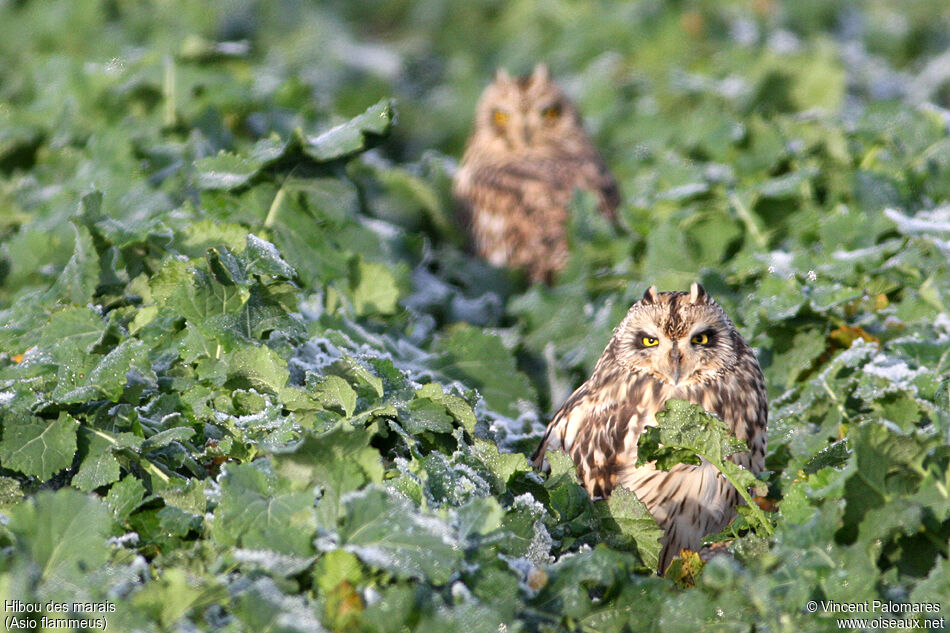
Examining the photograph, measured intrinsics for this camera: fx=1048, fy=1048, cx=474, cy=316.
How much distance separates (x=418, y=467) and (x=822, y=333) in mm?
1909

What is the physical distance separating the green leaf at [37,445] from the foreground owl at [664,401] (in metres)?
1.54

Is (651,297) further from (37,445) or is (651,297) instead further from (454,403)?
(37,445)

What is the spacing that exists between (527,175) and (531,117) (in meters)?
0.56

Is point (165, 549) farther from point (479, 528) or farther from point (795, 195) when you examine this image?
point (795, 195)

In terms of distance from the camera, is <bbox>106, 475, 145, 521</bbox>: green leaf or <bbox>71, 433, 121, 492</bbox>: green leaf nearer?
<bbox>106, 475, 145, 521</bbox>: green leaf

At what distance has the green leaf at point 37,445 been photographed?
9.25 ft

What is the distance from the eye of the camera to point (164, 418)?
303 centimetres

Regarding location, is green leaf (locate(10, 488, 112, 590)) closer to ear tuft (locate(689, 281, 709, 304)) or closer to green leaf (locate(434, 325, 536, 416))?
green leaf (locate(434, 325, 536, 416))

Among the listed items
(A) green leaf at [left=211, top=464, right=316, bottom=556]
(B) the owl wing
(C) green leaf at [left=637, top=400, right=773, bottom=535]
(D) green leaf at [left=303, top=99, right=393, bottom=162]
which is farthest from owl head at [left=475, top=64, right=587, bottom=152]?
(A) green leaf at [left=211, top=464, right=316, bottom=556]

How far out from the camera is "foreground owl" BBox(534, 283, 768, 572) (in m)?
3.28

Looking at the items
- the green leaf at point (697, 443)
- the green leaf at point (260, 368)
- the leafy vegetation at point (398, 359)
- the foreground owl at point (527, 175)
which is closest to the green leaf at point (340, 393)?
the leafy vegetation at point (398, 359)

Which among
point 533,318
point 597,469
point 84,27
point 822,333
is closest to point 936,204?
point 822,333

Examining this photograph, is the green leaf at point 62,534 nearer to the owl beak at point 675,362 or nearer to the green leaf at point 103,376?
the green leaf at point 103,376

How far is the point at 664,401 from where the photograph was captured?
3264mm
